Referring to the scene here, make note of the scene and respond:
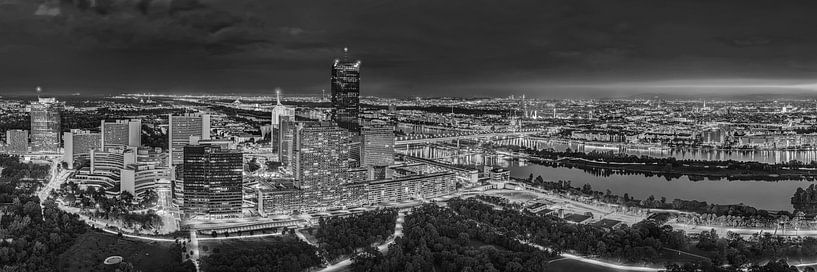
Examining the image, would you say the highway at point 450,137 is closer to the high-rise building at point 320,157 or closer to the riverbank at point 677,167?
the riverbank at point 677,167

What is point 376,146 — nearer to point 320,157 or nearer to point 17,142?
point 320,157

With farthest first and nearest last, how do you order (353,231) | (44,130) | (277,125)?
1. (277,125)
2. (44,130)
3. (353,231)

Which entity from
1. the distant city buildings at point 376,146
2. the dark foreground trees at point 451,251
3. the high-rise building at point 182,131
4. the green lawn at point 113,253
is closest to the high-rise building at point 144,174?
the high-rise building at point 182,131

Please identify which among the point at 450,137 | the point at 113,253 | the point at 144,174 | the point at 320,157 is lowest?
the point at 113,253

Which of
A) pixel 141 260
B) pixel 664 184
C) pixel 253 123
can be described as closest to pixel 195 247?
pixel 141 260

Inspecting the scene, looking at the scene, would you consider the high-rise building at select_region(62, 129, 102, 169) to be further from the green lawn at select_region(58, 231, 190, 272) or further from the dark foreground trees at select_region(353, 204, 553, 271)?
the dark foreground trees at select_region(353, 204, 553, 271)

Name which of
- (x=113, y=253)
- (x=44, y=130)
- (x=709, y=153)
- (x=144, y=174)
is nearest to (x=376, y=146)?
(x=144, y=174)
